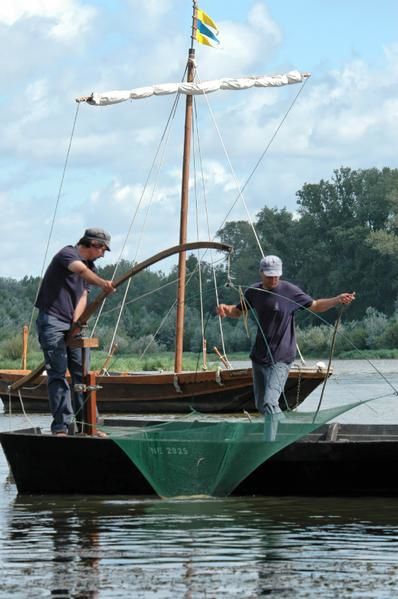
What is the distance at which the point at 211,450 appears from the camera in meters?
12.2

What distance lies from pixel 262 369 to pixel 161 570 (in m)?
3.56

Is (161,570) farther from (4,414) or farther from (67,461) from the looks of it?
(4,414)

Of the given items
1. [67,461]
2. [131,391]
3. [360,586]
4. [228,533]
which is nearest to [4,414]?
[131,391]

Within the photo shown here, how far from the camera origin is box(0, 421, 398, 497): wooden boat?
1220 centimetres

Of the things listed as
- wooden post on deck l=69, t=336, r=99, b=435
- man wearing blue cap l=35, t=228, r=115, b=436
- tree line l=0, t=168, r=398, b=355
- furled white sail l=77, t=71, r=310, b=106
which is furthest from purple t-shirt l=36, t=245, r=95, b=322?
tree line l=0, t=168, r=398, b=355

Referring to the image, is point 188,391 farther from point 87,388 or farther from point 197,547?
point 197,547

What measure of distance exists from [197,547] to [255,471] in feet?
8.58

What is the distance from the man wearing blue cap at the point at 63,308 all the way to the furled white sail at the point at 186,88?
16.5 meters

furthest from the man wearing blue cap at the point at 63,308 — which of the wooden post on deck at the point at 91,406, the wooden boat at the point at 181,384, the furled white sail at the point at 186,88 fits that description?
the furled white sail at the point at 186,88

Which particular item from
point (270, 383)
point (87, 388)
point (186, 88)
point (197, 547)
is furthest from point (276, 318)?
point (186, 88)

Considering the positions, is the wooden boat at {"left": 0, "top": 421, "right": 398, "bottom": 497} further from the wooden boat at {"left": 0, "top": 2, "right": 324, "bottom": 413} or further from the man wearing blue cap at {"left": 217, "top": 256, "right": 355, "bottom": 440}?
the wooden boat at {"left": 0, "top": 2, "right": 324, "bottom": 413}

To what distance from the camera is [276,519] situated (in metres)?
11.2

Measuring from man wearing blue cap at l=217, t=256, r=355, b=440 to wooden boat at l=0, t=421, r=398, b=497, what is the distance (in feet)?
1.59

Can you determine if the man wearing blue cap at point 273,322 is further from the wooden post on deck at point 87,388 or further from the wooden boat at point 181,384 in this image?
the wooden boat at point 181,384
